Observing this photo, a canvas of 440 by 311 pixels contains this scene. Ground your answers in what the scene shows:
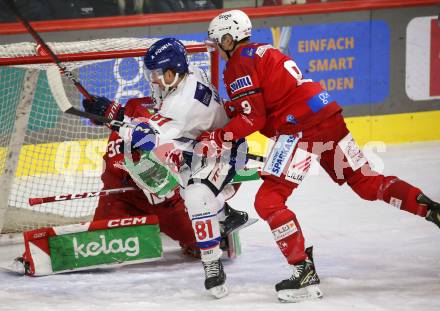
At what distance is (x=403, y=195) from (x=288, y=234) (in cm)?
61

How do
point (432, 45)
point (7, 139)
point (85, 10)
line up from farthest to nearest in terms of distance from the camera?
point (432, 45), point (85, 10), point (7, 139)

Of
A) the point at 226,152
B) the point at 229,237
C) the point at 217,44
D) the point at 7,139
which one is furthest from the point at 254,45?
the point at 7,139

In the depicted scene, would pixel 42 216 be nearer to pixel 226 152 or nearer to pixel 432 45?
pixel 226 152

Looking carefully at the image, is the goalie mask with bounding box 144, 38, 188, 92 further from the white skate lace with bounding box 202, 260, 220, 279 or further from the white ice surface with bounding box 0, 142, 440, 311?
the white ice surface with bounding box 0, 142, 440, 311

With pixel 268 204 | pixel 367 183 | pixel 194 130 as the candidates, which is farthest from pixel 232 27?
pixel 367 183

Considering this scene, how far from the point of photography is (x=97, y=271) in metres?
4.91

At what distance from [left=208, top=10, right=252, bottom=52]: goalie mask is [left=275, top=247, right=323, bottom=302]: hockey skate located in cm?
109

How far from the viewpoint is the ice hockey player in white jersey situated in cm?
436

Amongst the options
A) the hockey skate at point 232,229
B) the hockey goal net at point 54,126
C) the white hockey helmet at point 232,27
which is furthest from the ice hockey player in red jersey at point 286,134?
the hockey goal net at point 54,126

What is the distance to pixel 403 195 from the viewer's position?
4.45 meters

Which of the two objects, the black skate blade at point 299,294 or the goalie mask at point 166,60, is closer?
the black skate blade at point 299,294

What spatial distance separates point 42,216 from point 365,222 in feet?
6.26

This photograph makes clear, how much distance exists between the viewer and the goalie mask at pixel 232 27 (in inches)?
176

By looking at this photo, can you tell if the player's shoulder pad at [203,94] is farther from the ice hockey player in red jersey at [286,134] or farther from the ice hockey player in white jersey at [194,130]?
the ice hockey player in red jersey at [286,134]
